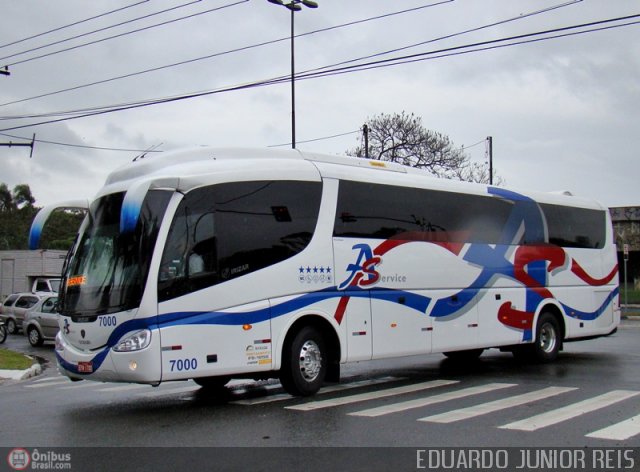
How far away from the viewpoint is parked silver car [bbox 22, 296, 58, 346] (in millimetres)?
23531

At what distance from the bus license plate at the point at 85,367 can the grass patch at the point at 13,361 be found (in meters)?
7.73

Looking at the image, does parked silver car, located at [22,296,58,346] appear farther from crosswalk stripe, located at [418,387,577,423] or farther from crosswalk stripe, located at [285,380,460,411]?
crosswalk stripe, located at [418,387,577,423]

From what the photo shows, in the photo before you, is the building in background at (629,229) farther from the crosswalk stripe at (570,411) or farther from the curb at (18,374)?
the curb at (18,374)

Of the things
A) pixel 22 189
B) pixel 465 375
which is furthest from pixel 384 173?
pixel 22 189

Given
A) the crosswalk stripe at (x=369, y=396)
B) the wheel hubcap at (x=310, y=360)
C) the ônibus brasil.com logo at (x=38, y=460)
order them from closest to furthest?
1. the ônibus brasil.com logo at (x=38, y=460)
2. the crosswalk stripe at (x=369, y=396)
3. the wheel hubcap at (x=310, y=360)

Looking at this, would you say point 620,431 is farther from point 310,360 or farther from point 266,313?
point 266,313

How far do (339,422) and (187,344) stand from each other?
2.20 m

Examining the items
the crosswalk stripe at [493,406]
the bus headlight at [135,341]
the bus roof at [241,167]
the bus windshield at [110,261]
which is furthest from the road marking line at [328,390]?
the bus roof at [241,167]

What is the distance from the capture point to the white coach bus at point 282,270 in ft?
31.2

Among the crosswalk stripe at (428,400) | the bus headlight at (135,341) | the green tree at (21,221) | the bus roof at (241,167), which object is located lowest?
the crosswalk stripe at (428,400)

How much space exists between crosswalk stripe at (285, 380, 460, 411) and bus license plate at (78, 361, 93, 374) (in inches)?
103

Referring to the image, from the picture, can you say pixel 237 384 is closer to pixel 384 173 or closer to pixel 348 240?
pixel 348 240

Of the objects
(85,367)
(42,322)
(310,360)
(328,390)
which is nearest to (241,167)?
(310,360)

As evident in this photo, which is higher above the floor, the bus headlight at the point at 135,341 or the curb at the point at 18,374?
the bus headlight at the point at 135,341
